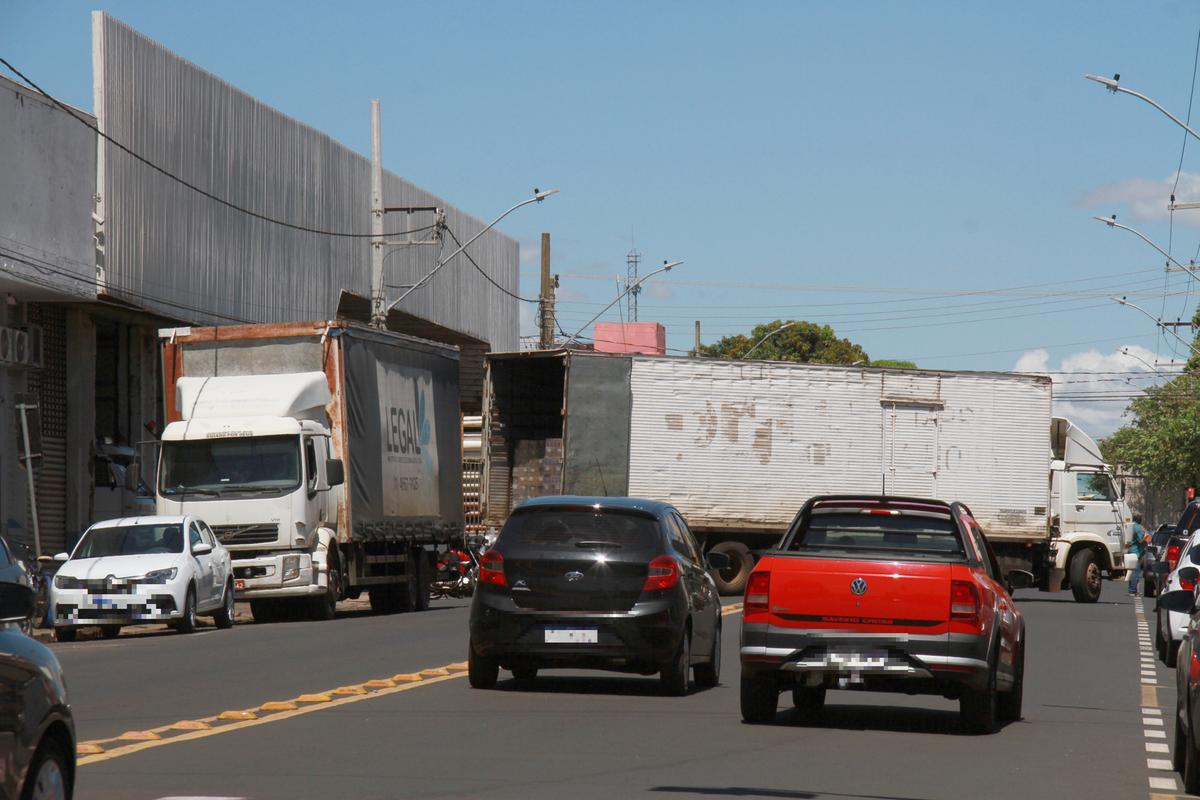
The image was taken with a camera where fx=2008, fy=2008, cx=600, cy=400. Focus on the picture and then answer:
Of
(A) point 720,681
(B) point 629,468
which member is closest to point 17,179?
(B) point 629,468

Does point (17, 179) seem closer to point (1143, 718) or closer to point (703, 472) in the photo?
point (703, 472)

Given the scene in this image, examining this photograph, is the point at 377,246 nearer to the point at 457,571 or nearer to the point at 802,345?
the point at 457,571

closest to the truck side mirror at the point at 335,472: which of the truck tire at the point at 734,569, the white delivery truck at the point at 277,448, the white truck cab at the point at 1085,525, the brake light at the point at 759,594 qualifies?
the white delivery truck at the point at 277,448

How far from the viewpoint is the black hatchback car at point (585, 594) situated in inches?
604

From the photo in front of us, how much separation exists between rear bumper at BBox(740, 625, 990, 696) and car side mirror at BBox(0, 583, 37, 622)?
7176mm

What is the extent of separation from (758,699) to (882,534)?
1.43 meters

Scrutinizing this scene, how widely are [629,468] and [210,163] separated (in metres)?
11.9

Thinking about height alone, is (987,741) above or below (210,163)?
below

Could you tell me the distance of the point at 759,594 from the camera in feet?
43.8

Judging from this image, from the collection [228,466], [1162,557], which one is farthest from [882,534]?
[1162,557]

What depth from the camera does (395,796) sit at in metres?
9.63

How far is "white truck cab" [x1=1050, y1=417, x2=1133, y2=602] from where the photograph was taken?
3731 cm

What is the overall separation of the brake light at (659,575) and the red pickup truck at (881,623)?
1.82 meters

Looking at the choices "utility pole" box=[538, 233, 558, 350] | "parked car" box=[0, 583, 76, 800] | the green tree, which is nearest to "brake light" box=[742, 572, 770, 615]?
"parked car" box=[0, 583, 76, 800]
